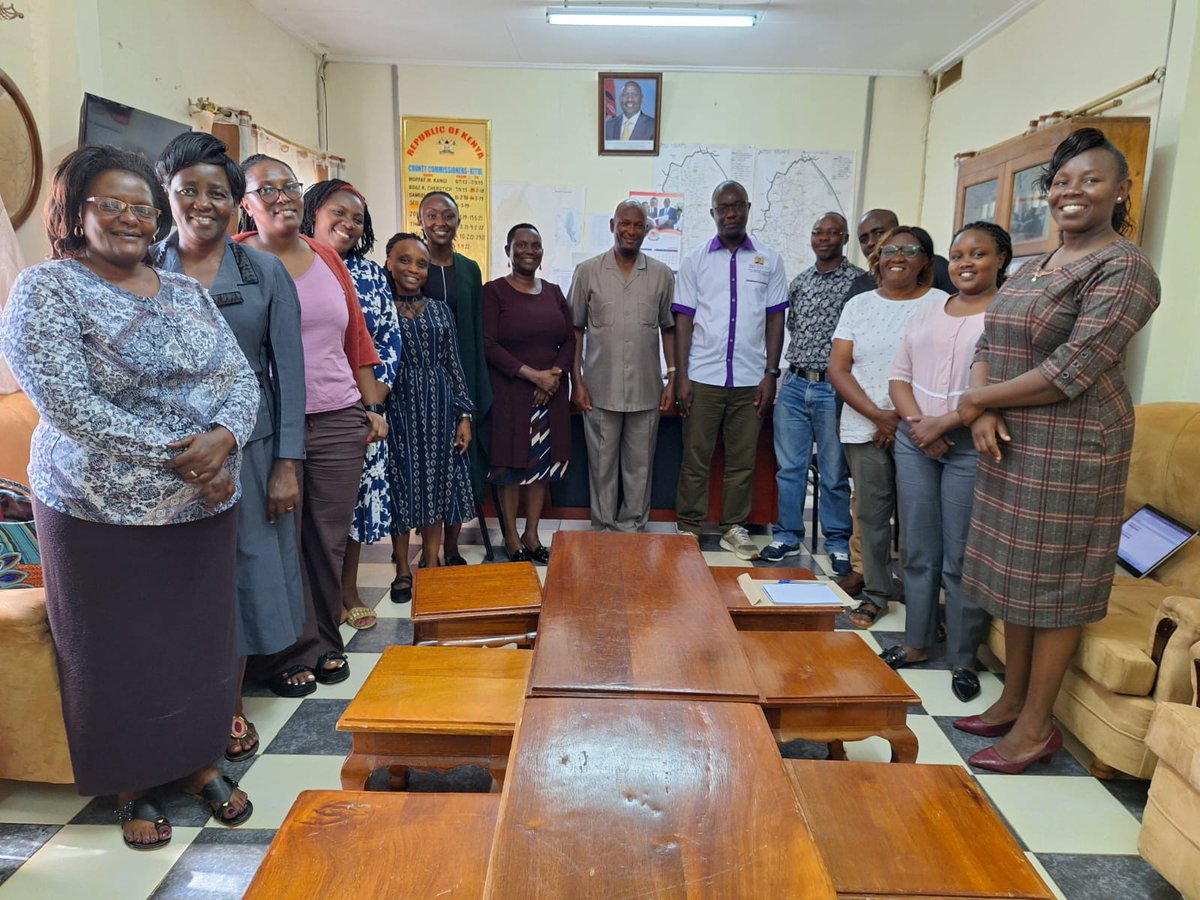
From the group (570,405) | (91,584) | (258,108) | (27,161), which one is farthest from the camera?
(258,108)

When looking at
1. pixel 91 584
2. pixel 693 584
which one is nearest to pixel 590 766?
pixel 693 584

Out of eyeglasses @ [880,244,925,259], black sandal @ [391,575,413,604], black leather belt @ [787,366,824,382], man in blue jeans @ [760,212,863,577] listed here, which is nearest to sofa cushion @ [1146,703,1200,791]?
eyeglasses @ [880,244,925,259]

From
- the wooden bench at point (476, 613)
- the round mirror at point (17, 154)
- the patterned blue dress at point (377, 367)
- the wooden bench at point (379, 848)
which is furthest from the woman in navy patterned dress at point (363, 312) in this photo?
the wooden bench at point (379, 848)

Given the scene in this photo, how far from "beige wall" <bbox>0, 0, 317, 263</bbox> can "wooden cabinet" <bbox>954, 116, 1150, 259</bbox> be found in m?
3.98

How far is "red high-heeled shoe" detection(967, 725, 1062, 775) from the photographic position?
6.46 feet

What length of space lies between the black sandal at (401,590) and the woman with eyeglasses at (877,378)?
5.61ft

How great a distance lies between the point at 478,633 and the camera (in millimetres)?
2037

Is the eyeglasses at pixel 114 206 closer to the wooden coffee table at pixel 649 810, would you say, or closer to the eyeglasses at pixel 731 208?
the wooden coffee table at pixel 649 810

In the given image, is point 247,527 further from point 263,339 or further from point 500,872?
point 500,872

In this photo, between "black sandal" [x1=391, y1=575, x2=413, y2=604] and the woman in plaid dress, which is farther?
"black sandal" [x1=391, y1=575, x2=413, y2=604]

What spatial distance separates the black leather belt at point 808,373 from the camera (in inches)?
131

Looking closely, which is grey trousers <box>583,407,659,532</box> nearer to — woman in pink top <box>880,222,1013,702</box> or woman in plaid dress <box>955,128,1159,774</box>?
woman in pink top <box>880,222,1013,702</box>

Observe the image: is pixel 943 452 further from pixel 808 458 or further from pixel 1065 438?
pixel 808 458

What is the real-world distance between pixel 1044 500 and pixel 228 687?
1974 millimetres
